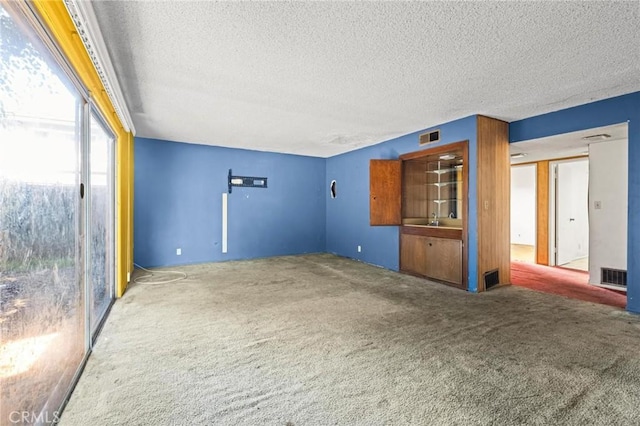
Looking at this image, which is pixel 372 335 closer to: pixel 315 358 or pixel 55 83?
pixel 315 358

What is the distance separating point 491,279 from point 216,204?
503 centimetres

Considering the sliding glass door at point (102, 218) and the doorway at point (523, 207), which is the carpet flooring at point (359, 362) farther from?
the doorway at point (523, 207)

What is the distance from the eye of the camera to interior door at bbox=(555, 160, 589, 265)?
5664mm

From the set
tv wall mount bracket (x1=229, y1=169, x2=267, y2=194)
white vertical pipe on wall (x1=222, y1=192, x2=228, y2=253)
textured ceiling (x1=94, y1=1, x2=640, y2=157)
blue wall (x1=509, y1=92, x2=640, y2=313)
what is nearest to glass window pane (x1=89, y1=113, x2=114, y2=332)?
textured ceiling (x1=94, y1=1, x2=640, y2=157)

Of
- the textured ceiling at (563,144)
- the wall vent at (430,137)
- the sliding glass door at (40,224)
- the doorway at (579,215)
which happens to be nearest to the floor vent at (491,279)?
the doorway at (579,215)

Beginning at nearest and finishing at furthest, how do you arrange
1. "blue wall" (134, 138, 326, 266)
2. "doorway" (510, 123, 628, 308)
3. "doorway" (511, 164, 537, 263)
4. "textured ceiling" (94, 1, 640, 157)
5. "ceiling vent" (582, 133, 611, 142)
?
"textured ceiling" (94, 1, 640, 157), "ceiling vent" (582, 133, 611, 142), "doorway" (510, 123, 628, 308), "blue wall" (134, 138, 326, 266), "doorway" (511, 164, 537, 263)

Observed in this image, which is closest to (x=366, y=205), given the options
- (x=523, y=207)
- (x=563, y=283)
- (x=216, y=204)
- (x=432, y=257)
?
(x=432, y=257)

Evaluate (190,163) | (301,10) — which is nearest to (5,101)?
(301,10)

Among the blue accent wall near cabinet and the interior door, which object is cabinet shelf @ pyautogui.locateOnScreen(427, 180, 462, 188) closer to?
the blue accent wall near cabinet

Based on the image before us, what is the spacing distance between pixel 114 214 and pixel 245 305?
2.05m

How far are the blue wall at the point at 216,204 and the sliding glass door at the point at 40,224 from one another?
3419 mm

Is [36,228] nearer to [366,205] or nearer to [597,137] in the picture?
[366,205]

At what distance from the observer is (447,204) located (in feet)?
17.2

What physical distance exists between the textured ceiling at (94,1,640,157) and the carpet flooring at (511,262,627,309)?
2416mm
